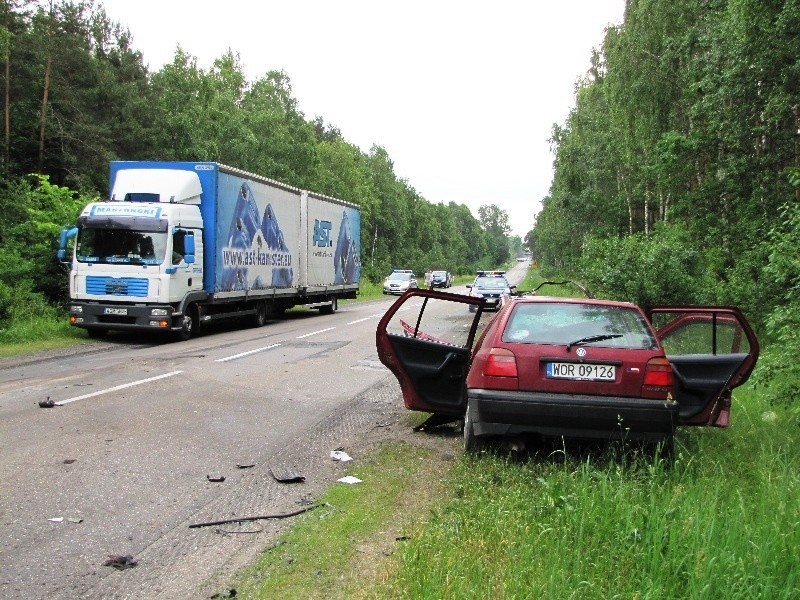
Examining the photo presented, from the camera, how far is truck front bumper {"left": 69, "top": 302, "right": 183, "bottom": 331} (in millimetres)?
16406

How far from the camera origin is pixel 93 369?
485 inches

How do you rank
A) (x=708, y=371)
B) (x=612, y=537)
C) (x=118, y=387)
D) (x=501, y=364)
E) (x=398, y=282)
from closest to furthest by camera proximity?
(x=612, y=537), (x=501, y=364), (x=708, y=371), (x=118, y=387), (x=398, y=282)

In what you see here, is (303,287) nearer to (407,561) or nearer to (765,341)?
(765,341)

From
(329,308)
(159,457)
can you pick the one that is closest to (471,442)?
(159,457)

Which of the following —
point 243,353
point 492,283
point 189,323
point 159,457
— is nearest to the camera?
point 159,457

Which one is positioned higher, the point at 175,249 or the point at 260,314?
the point at 175,249

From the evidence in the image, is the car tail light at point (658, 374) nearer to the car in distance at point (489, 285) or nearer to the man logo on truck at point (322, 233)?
the man logo on truck at point (322, 233)

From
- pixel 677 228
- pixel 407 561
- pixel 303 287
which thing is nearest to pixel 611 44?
pixel 677 228

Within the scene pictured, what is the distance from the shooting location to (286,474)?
20.0ft

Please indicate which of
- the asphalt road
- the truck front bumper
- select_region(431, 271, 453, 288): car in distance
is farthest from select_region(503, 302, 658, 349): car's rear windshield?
select_region(431, 271, 453, 288): car in distance

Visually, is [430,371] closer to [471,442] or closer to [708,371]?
[471,442]

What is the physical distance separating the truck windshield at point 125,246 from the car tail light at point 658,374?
510 inches

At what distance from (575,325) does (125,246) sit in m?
12.9

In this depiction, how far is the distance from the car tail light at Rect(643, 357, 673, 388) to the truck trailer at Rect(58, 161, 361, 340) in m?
12.8
